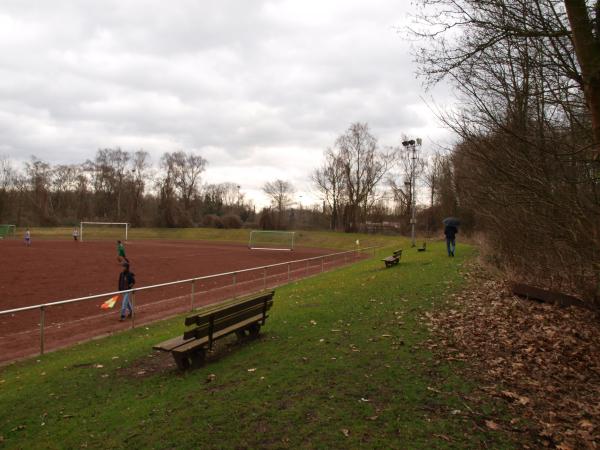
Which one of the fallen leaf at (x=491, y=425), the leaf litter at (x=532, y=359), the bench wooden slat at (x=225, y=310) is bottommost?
the fallen leaf at (x=491, y=425)

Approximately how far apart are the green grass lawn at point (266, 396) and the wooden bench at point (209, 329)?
0.22 metres

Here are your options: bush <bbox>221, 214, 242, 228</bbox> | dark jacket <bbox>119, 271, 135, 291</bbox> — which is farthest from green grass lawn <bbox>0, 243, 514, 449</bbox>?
bush <bbox>221, 214, 242, 228</bbox>

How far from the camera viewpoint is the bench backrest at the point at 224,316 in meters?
5.57

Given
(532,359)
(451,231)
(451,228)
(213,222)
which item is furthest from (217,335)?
(213,222)

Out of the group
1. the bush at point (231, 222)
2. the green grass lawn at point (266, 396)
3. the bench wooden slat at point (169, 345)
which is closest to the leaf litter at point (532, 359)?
the green grass lawn at point (266, 396)

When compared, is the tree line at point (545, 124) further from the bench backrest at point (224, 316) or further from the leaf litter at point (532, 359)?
the bench backrest at point (224, 316)

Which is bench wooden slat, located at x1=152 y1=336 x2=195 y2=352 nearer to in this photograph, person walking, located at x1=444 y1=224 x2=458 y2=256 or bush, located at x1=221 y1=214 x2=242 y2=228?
person walking, located at x1=444 y1=224 x2=458 y2=256

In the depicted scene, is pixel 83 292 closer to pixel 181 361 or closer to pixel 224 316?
pixel 224 316

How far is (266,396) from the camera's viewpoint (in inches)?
176

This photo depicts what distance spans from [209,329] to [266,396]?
1.69m

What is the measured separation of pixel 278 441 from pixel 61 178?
11221cm

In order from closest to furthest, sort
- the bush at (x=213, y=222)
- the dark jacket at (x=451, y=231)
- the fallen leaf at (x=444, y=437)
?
the fallen leaf at (x=444, y=437)
the dark jacket at (x=451, y=231)
the bush at (x=213, y=222)

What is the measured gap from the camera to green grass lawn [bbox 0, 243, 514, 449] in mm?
3666

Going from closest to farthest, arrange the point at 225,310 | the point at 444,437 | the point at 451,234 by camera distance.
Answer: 1. the point at 444,437
2. the point at 225,310
3. the point at 451,234
